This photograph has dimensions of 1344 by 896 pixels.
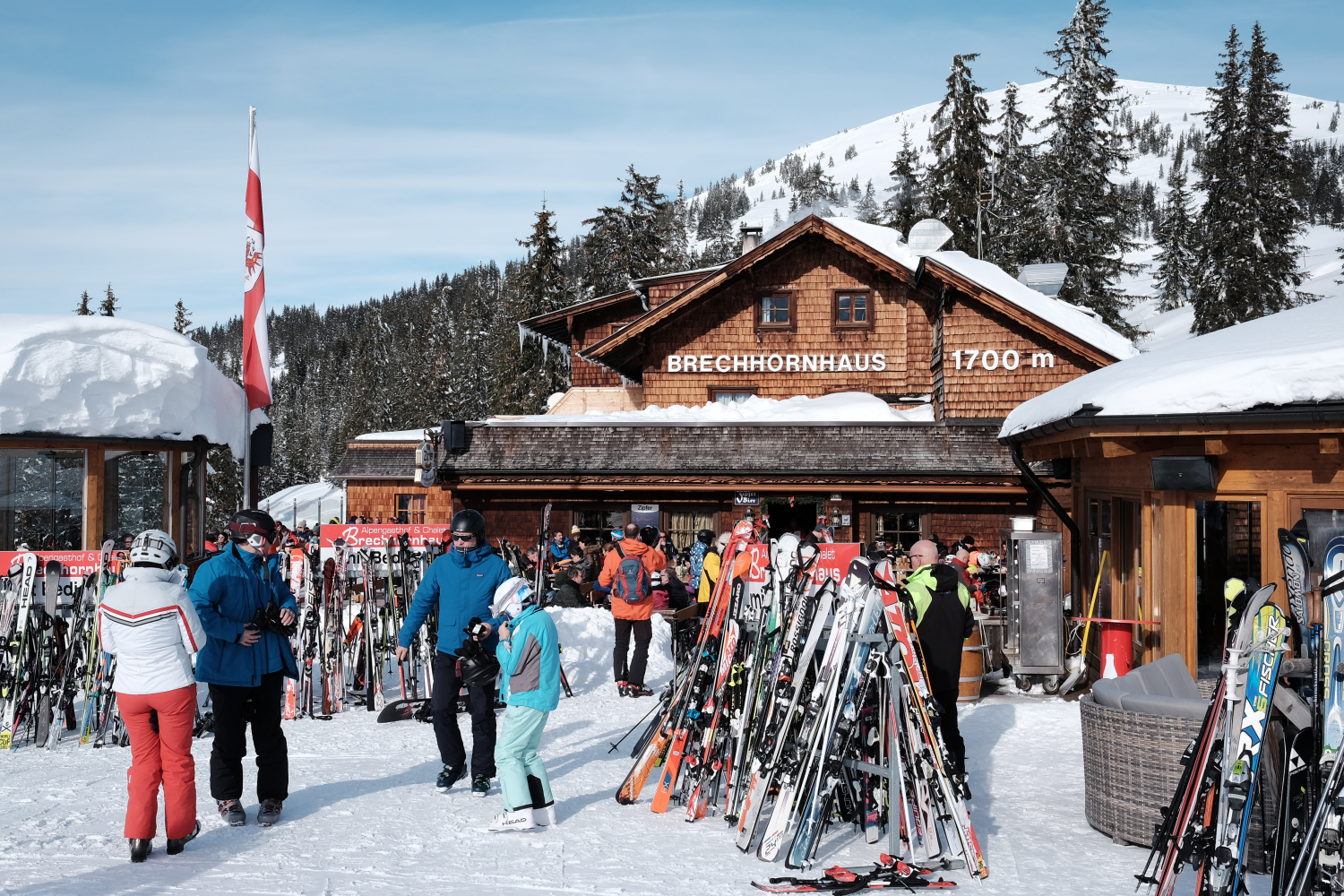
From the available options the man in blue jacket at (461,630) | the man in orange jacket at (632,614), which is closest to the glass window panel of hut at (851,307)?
the man in orange jacket at (632,614)

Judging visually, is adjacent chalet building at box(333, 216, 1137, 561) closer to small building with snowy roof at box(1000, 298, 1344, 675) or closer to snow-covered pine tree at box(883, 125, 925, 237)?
small building with snowy roof at box(1000, 298, 1344, 675)

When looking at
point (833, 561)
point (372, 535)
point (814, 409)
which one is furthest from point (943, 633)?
point (814, 409)

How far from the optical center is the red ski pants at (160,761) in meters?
5.26

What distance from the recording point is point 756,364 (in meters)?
23.0

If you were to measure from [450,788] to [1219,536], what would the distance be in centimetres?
581

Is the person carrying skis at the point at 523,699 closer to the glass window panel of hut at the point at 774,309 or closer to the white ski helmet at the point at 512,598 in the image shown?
the white ski helmet at the point at 512,598

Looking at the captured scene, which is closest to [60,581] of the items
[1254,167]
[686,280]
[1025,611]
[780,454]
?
[1025,611]

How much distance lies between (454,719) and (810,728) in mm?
2361

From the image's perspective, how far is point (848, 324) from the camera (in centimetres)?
2291

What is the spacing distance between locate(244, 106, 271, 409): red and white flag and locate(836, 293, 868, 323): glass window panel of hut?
44.0ft

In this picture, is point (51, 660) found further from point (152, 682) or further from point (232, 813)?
point (152, 682)

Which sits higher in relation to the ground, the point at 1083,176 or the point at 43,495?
the point at 1083,176

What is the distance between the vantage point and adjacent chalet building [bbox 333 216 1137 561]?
18.5 metres

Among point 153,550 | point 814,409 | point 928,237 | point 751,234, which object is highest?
point 751,234
